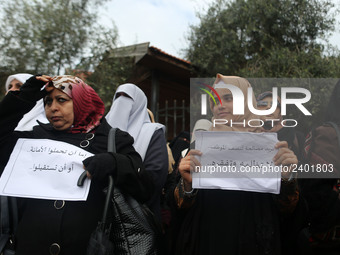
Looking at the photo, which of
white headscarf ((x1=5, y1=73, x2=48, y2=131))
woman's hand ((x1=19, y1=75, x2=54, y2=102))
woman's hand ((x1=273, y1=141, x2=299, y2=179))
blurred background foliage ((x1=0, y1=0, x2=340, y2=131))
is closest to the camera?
woman's hand ((x1=273, y1=141, x2=299, y2=179))

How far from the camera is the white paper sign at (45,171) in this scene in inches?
65.7

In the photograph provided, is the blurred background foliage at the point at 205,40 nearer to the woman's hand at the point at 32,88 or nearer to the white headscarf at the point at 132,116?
the white headscarf at the point at 132,116

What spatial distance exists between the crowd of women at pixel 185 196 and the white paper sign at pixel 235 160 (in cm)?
5

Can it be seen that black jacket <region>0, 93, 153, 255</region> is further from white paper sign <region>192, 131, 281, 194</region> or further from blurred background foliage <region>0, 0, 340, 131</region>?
blurred background foliage <region>0, 0, 340, 131</region>

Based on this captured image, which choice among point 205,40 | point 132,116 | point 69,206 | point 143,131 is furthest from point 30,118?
point 205,40

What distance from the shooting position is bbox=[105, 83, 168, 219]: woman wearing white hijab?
2.19m

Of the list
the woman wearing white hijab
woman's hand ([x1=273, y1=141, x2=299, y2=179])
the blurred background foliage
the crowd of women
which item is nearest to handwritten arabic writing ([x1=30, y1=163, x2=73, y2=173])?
the crowd of women

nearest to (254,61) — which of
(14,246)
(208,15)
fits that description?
(208,15)

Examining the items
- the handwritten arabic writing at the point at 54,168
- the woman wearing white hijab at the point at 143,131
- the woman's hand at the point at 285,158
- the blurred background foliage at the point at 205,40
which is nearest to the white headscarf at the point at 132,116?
the woman wearing white hijab at the point at 143,131

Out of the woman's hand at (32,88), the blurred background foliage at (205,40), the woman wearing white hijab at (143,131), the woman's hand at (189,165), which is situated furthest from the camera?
the blurred background foliage at (205,40)

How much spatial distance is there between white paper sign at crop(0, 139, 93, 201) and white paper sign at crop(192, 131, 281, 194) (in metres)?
0.63

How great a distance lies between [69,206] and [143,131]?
958 millimetres

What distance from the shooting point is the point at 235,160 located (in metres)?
1.72

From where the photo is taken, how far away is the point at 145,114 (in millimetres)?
2867
